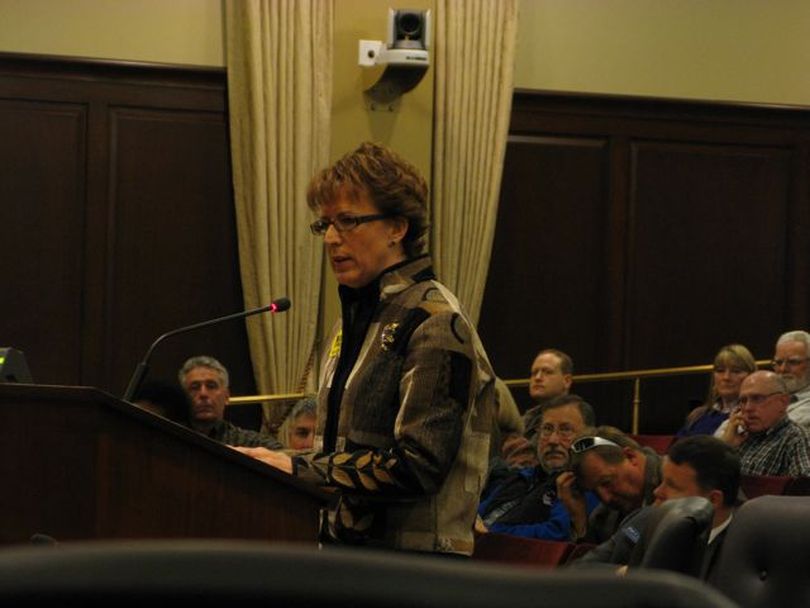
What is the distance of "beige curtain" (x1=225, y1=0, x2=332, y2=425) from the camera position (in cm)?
872

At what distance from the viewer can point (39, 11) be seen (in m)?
8.59

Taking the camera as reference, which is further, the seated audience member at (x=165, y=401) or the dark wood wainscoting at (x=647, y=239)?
the dark wood wainscoting at (x=647, y=239)

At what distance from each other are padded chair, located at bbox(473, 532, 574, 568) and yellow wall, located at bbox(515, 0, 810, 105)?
4562 mm

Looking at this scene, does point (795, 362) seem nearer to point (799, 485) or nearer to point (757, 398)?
point (757, 398)

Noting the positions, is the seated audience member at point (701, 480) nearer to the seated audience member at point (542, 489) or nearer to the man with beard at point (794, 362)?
the seated audience member at point (542, 489)

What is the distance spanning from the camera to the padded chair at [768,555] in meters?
2.43

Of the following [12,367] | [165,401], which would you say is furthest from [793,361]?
[12,367]

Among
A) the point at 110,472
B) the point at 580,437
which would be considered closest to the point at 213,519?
the point at 110,472

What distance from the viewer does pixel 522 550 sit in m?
5.14

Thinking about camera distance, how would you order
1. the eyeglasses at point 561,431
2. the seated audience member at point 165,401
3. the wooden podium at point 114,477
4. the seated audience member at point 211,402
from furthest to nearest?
1. the seated audience member at point 211,402
2. the eyeglasses at point 561,431
3. the seated audience member at point 165,401
4. the wooden podium at point 114,477

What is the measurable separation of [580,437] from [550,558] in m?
1.02

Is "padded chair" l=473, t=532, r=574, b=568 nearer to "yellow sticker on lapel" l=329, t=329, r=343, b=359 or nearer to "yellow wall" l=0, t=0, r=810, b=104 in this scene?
"yellow sticker on lapel" l=329, t=329, r=343, b=359

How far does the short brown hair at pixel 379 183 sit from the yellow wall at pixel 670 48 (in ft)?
21.7

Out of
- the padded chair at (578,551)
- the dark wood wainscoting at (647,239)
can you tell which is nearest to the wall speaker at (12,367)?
the padded chair at (578,551)
